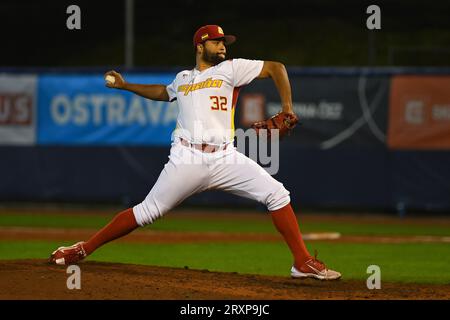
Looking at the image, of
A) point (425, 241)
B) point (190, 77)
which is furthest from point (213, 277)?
point (425, 241)

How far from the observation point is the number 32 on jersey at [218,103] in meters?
6.88

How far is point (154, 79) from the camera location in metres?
16.1

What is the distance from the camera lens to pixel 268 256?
10406mm

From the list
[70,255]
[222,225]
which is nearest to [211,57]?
[70,255]

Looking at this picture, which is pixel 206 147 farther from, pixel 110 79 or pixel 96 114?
pixel 96 114

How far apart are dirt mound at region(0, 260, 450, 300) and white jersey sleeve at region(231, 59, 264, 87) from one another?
1547 mm

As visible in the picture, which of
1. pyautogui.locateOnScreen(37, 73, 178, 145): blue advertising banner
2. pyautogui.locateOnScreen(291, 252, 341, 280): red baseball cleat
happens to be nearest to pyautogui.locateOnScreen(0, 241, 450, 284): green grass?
pyautogui.locateOnScreen(291, 252, 341, 280): red baseball cleat

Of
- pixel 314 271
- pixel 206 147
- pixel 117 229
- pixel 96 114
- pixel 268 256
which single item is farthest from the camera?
pixel 96 114

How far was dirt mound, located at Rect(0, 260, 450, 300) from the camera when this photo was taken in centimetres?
611

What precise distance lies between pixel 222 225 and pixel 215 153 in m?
7.56

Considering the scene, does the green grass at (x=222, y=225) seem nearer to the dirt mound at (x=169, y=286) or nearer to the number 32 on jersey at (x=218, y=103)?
the dirt mound at (x=169, y=286)

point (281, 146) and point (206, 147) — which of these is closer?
point (206, 147)

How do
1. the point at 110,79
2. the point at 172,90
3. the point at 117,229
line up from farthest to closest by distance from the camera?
the point at 110,79, the point at 172,90, the point at 117,229

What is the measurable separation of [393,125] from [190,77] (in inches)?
351
